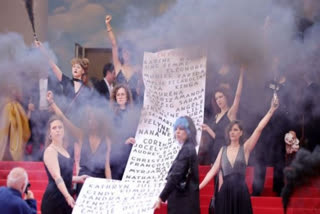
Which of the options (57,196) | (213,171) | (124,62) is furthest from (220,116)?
(57,196)

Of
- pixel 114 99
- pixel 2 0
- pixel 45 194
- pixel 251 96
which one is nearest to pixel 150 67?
pixel 114 99

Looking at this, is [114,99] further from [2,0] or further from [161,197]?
[2,0]

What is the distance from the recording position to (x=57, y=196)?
24.5ft

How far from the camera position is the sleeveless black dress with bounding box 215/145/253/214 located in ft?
22.6

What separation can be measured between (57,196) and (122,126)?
3.51 ft

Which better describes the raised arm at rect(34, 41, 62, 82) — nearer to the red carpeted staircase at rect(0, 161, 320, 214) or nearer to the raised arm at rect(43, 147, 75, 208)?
the raised arm at rect(43, 147, 75, 208)

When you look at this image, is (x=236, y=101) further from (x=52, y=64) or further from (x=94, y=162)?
(x=52, y=64)

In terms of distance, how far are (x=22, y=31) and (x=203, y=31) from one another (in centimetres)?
284

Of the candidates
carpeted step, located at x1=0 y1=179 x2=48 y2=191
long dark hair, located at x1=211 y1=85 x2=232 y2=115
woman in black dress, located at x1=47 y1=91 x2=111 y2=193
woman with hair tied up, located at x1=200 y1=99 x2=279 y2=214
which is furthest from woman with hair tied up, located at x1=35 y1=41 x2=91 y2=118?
woman with hair tied up, located at x1=200 y1=99 x2=279 y2=214

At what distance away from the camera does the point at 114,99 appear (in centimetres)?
775

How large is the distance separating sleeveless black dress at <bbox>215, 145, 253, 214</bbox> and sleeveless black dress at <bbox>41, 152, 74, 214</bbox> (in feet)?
5.63

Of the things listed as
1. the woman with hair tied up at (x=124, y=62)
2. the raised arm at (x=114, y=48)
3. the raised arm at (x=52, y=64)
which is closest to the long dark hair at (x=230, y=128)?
the woman with hair tied up at (x=124, y=62)

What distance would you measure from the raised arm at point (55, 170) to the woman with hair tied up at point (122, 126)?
55 centimetres

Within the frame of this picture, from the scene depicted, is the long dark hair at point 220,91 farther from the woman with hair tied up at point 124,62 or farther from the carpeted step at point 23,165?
the carpeted step at point 23,165
